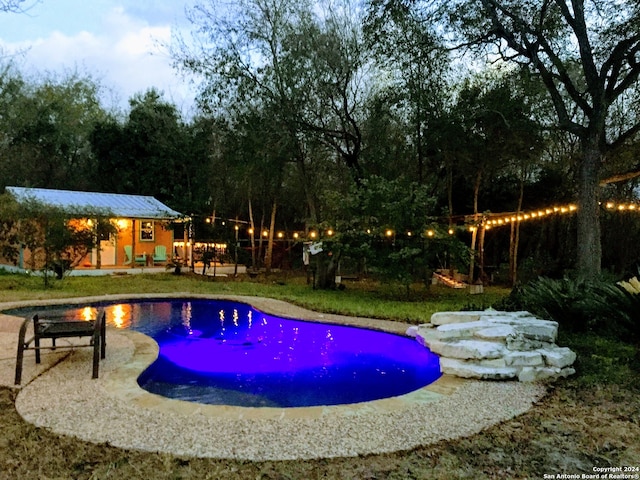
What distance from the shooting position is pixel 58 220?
12.9 m

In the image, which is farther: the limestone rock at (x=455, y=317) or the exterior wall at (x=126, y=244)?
the exterior wall at (x=126, y=244)

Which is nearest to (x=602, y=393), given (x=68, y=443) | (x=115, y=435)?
(x=115, y=435)

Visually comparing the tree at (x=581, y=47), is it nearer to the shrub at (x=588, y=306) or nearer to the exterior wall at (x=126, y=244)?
the shrub at (x=588, y=306)

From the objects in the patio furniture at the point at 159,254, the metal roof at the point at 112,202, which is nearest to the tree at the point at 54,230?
the metal roof at the point at 112,202

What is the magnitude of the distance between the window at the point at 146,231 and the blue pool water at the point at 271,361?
10052 millimetres

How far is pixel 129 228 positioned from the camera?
19.1 metres

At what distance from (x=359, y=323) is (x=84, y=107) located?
27516mm

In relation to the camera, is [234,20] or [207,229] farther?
[207,229]

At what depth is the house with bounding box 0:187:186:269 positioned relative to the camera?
57.5 feet

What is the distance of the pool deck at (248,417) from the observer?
320 cm

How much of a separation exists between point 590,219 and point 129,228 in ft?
55.4

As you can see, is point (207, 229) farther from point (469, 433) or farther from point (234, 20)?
point (469, 433)

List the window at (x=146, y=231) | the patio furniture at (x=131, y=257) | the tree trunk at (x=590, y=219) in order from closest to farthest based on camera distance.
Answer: the tree trunk at (x=590, y=219), the patio furniture at (x=131, y=257), the window at (x=146, y=231)

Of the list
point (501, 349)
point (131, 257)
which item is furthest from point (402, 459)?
point (131, 257)
